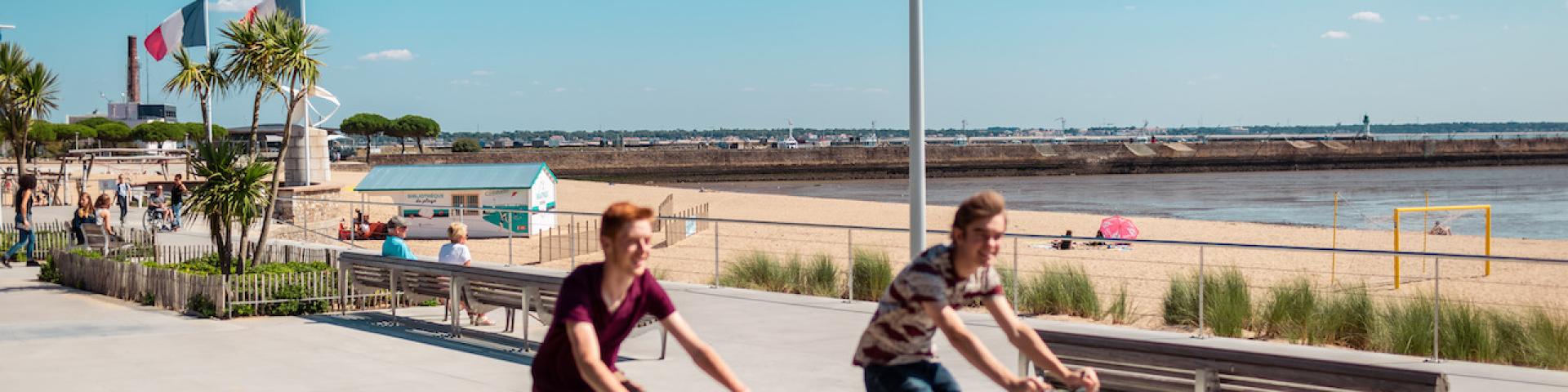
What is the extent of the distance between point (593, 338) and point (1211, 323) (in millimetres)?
8250

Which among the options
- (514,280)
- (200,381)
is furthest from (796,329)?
(200,381)

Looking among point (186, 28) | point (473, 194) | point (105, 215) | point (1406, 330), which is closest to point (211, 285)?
point (105, 215)

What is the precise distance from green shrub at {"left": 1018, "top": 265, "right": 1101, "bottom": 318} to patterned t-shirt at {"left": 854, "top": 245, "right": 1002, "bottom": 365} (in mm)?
8118

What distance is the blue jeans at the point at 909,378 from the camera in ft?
13.6

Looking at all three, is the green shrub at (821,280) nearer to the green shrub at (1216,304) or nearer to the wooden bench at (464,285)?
the green shrub at (1216,304)

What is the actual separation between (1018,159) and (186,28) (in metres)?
68.9

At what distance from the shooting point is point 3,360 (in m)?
9.08

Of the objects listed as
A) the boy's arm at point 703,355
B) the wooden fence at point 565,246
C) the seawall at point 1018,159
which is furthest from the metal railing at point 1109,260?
the seawall at point 1018,159

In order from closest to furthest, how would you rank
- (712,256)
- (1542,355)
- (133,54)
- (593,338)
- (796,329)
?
(593,338) → (1542,355) → (796,329) → (712,256) → (133,54)

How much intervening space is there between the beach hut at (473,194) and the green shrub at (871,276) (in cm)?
1185

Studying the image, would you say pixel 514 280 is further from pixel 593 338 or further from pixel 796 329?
pixel 593 338

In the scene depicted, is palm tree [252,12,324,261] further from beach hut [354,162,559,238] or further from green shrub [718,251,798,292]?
beach hut [354,162,559,238]

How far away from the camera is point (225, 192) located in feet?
40.7

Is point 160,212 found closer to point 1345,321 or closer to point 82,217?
point 82,217
